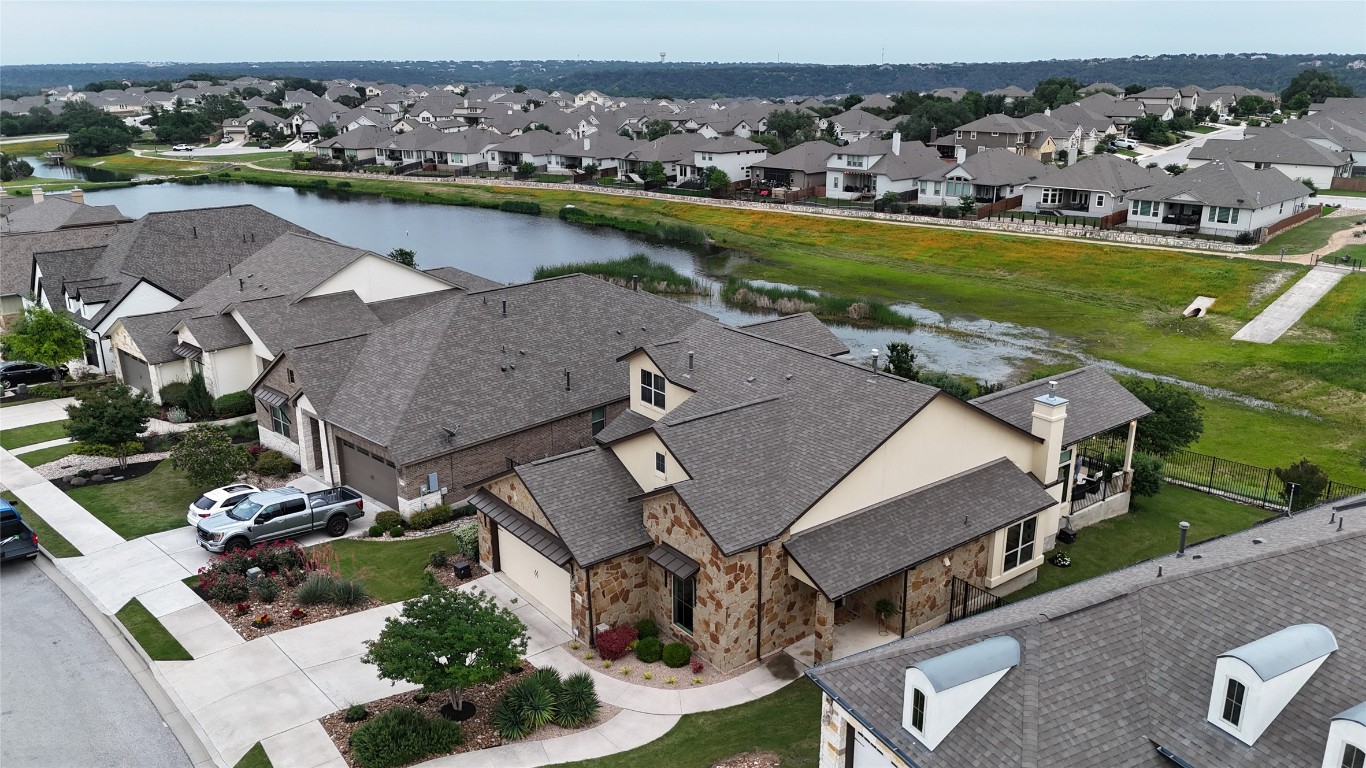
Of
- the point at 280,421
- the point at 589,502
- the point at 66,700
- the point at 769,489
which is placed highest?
the point at 769,489

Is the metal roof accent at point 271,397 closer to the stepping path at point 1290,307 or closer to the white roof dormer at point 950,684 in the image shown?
the white roof dormer at point 950,684

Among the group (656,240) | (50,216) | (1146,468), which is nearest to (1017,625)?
(1146,468)

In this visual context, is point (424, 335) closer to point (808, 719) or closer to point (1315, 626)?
point (808, 719)

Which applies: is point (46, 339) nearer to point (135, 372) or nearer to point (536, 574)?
point (135, 372)

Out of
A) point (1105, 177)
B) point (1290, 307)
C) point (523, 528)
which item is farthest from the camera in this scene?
point (1105, 177)

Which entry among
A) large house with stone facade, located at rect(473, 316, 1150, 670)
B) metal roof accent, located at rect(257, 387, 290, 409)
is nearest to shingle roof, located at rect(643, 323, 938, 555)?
large house with stone facade, located at rect(473, 316, 1150, 670)

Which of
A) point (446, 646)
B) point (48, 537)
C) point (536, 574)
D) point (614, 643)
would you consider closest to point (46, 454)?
point (48, 537)
